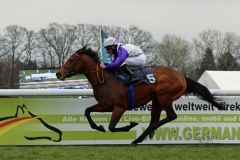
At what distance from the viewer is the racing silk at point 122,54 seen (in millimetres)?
8281

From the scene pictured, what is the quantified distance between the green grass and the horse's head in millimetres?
1378

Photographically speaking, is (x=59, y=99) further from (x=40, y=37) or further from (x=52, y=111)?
(x=40, y=37)

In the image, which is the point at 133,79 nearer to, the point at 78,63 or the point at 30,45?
the point at 78,63

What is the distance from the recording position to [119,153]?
27.0 feet

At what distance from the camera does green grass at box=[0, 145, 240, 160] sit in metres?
7.72

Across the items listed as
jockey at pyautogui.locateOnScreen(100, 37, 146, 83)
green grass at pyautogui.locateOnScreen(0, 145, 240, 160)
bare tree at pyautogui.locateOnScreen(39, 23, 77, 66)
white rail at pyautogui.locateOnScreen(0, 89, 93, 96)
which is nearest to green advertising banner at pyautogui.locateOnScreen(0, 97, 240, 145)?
white rail at pyautogui.locateOnScreen(0, 89, 93, 96)

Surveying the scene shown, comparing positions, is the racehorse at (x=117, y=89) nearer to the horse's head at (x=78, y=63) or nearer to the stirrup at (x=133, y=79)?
the horse's head at (x=78, y=63)

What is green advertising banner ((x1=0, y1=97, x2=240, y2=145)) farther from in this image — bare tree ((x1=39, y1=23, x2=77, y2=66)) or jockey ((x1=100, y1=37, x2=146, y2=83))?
bare tree ((x1=39, y1=23, x2=77, y2=66))

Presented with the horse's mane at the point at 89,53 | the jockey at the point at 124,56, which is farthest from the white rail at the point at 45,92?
the jockey at the point at 124,56

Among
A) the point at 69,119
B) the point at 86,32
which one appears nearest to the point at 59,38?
the point at 86,32

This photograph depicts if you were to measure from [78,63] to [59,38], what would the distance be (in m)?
57.5

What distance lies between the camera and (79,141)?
9.91 metres

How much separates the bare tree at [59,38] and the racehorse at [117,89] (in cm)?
5492

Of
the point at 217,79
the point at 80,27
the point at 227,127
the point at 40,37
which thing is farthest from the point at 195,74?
the point at 227,127
